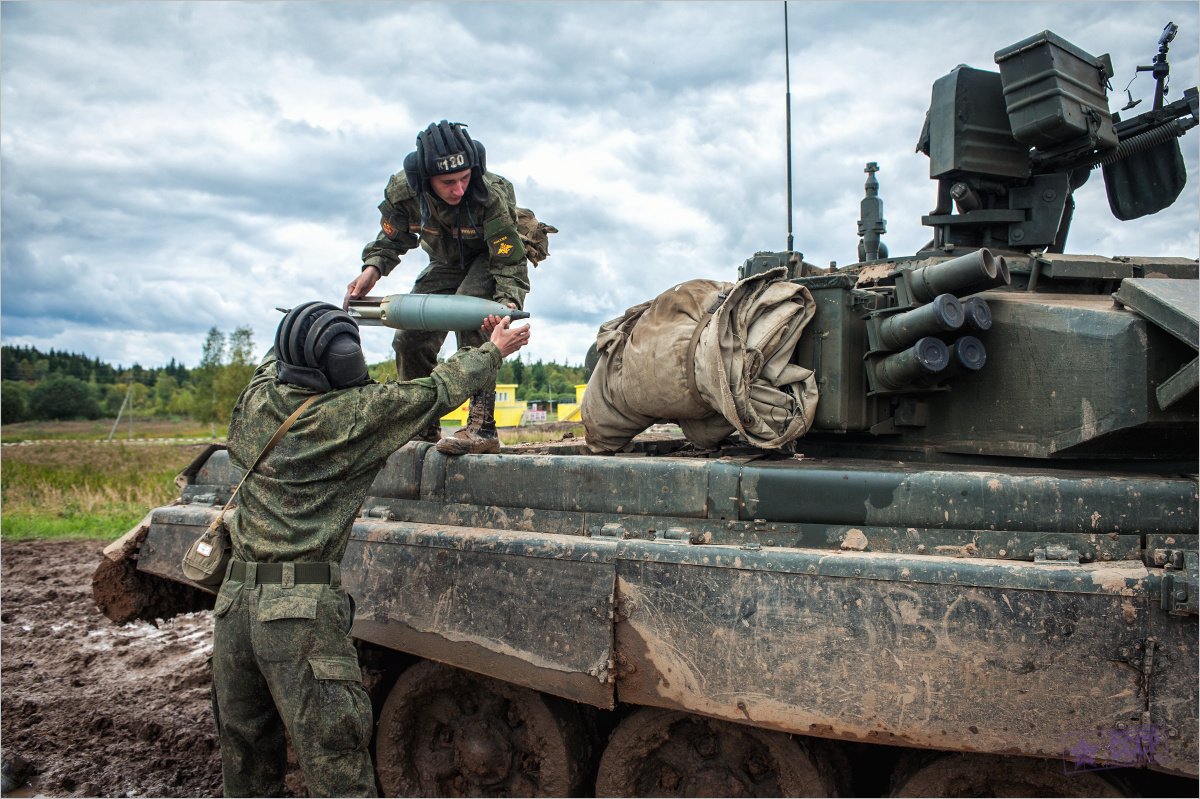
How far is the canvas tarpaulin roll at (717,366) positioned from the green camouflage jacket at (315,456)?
38.1 inches

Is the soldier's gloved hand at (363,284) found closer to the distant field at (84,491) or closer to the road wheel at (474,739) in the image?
the road wheel at (474,739)

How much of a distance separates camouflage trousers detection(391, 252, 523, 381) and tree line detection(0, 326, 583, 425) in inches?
779

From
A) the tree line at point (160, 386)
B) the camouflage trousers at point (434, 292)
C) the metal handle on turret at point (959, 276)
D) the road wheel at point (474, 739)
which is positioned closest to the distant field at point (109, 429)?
the tree line at point (160, 386)

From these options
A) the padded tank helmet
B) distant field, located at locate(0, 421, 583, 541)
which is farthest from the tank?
distant field, located at locate(0, 421, 583, 541)

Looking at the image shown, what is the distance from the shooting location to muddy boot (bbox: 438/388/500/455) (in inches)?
145

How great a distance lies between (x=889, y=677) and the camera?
2496mm

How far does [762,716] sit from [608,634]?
1.93ft

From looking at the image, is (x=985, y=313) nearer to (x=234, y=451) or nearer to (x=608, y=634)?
(x=608, y=634)

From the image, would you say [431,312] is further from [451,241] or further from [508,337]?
[451,241]

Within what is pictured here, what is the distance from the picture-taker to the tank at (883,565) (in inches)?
94.3

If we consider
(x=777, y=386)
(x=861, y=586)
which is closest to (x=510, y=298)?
(x=777, y=386)

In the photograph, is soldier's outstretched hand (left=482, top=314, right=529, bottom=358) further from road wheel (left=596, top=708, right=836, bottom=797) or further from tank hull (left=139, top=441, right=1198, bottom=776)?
road wheel (left=596, top=708, right=836, bottom=797)
